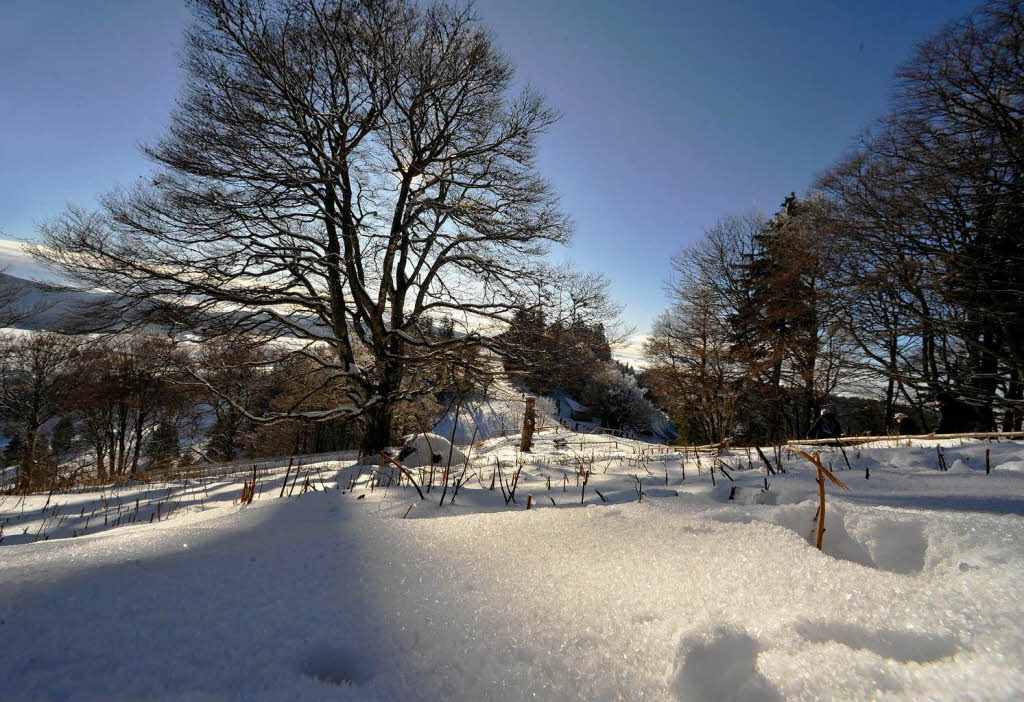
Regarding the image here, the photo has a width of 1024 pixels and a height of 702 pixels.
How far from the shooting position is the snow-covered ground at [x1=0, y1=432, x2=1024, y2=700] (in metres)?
0.54

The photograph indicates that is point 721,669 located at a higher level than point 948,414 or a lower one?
lower

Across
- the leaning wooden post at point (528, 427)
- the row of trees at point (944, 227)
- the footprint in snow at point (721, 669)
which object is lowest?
the leaning wooden post at point (528, 427)

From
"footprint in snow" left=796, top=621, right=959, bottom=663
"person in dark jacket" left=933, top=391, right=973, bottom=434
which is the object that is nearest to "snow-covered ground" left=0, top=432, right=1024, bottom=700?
"footprint in snow" left=796, top=621, right=959, bottom=663

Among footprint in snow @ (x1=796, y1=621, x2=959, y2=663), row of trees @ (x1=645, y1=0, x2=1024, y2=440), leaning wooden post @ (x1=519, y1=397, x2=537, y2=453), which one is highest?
row of trees @ (x1=645, y1=0, x2=1024, y2=440)

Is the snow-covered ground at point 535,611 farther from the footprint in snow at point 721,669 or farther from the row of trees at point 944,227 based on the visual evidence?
the row of trees at point 944,227

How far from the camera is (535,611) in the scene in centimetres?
79

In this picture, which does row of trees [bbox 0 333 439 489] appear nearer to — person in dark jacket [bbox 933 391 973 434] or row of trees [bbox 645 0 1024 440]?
row of trees [bbox 645 0 1024 440]

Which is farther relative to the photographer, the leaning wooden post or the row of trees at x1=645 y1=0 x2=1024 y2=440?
the leaning wooden post

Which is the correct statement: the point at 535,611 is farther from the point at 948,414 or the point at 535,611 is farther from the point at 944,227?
the point at 948,414

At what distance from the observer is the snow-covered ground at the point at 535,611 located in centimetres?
54

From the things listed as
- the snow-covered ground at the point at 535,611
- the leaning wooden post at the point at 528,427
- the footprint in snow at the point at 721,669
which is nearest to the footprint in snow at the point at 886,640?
the snow-covered ground at the point at 535,611

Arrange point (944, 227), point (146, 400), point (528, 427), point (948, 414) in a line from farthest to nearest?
point (146, 400) < point (528, 427) < point (948, 414) < point (944, 227)

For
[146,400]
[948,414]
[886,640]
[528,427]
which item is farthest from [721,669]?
[146,400]

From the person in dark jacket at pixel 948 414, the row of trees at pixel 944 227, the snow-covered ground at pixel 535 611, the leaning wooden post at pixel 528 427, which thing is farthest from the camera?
the leaning wooden post at pixel 528 427
